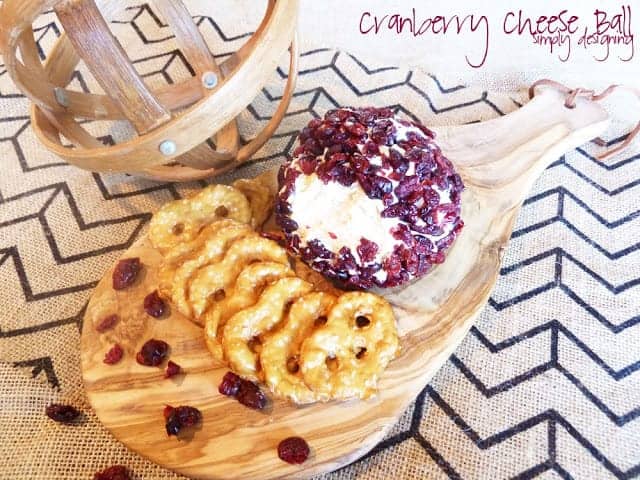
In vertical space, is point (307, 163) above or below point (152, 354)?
above

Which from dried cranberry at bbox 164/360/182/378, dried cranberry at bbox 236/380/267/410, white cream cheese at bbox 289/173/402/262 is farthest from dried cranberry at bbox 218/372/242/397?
white cream cheese at bbox 289/173/402/262

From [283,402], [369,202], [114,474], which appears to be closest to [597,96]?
[369,202]

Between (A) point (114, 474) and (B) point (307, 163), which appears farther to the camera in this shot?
(B) point (307, 163)

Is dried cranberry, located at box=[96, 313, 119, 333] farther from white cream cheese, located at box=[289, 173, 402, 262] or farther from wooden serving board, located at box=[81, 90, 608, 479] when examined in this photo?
white cream cheese, located at box=[289, 173, 402, 262]

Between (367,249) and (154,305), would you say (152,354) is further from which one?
(367,249)

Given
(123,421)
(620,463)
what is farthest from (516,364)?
(123,421)

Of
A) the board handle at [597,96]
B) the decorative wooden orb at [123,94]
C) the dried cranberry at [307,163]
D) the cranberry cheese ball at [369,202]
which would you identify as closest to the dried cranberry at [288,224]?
the cranberry cheese ball at [369,202]
